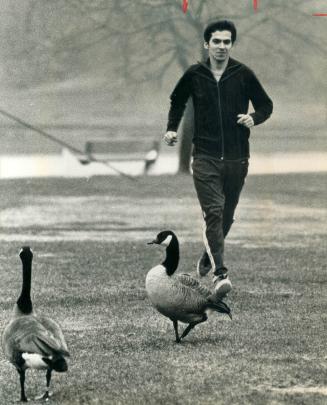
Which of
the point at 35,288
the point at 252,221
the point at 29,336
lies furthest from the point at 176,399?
the point at 252,221

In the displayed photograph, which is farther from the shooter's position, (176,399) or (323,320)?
(323,320)

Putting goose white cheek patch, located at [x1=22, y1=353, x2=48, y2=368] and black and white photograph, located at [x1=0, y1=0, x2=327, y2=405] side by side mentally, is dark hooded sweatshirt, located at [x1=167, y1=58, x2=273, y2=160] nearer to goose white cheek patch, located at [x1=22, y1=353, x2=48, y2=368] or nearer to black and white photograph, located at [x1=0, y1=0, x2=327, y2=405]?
black and white photograph, located at [x1=0, y1=0, x2=327, y2=405]

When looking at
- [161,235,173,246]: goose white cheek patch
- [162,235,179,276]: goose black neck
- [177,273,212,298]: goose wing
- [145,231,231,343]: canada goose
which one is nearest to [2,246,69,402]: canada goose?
[145,231,231,343]: canada goose

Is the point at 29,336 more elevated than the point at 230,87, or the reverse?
the point at 230,87

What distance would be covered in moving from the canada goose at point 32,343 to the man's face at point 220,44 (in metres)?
3.03

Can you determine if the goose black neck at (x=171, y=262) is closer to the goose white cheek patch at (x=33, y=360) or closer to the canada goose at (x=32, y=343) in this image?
the canada goose at (x=32, y=343)

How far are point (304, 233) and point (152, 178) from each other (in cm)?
882

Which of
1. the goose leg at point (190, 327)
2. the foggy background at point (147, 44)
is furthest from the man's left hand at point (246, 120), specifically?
the foggy background at point (147, 44)

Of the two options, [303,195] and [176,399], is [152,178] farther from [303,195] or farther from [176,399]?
[176,399]

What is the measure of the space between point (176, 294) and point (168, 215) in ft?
31.4

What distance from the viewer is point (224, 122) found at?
9.70 m

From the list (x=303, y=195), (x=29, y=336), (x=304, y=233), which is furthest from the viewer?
(x=303, y=195)

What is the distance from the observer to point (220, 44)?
30.4ft

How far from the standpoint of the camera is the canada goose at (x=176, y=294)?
832cm
